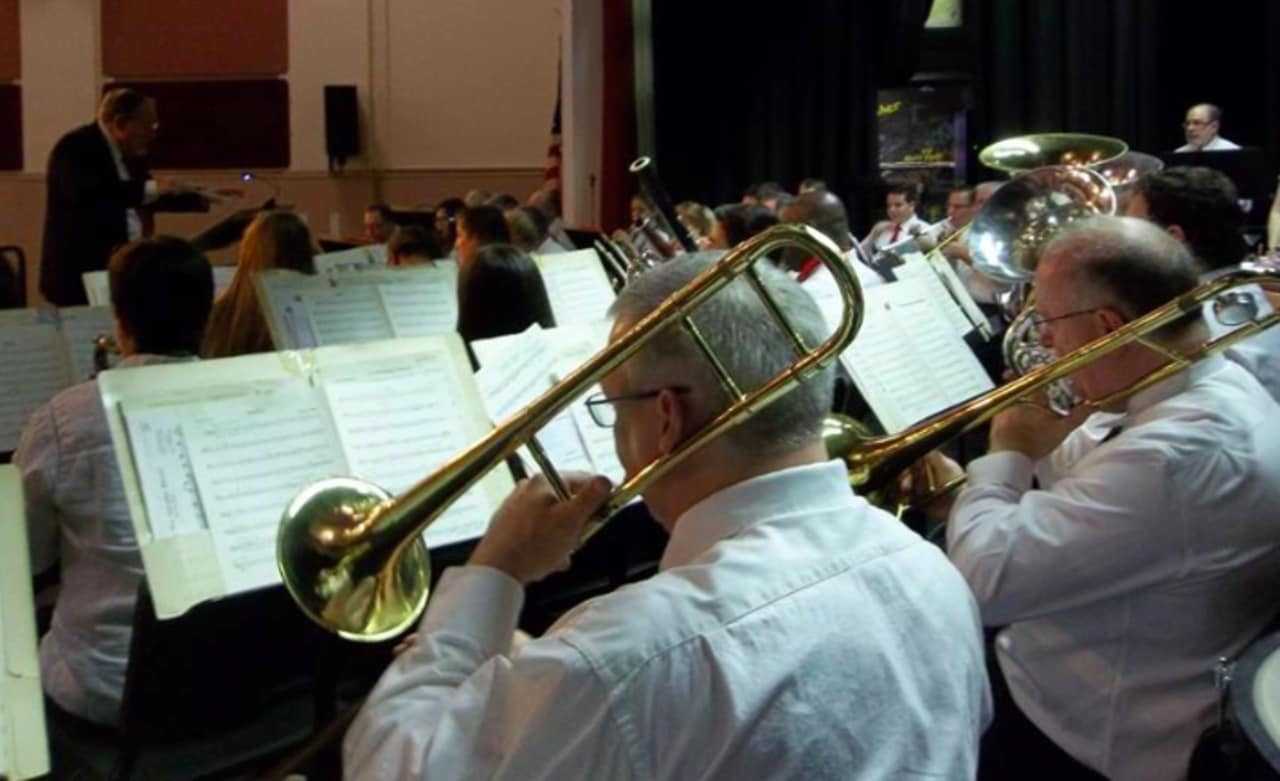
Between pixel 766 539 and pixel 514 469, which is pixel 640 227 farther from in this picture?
pixel 766 539

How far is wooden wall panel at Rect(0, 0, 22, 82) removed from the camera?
39.0ft

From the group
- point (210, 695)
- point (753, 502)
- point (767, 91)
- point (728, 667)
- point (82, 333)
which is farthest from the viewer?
point (767, 91)

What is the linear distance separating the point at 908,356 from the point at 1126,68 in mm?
6284

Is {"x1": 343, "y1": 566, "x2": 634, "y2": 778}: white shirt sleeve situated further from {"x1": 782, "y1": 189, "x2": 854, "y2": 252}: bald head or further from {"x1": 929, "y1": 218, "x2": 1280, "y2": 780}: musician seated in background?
{"x1": 782, "y1": 189, "x2": 854, "y2": 252}: bald head

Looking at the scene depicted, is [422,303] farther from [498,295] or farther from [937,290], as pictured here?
[937,290]

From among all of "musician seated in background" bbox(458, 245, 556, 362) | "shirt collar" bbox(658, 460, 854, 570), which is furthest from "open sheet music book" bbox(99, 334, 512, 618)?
"musician seated in background" bbox(458, 245, 556, 362)

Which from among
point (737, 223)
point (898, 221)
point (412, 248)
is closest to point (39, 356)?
point (412, 248)

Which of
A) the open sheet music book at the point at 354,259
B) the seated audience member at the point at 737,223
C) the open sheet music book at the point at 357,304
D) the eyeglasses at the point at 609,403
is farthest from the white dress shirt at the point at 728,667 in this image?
the seated audience member at the point at 737,223

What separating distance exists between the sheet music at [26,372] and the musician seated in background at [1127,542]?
2152 mm

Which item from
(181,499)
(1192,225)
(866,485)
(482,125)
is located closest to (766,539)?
(866,485)

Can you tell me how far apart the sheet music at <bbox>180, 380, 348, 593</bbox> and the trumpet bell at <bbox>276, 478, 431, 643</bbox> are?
28 centimetres

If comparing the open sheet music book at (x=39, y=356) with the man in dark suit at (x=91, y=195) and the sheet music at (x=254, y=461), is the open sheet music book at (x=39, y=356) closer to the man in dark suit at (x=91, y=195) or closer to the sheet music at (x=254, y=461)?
the sheet music at (x=254, y=461)

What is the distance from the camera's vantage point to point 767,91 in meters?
9.70

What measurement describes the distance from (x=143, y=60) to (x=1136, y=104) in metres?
7.50
